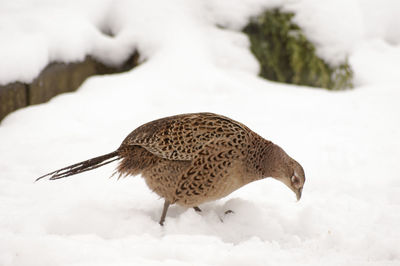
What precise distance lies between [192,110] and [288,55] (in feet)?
7.23

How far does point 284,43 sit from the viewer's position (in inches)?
251

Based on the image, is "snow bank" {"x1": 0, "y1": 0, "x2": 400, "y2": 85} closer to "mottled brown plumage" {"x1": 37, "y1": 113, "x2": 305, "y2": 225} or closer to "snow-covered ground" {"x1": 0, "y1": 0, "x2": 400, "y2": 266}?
"snow-covered ground" {"x1": 0, "y1": 0, "x2": 400, "y2": 266}

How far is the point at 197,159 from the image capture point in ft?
9.39

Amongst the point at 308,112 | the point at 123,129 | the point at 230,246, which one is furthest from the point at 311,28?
the point at 230,246

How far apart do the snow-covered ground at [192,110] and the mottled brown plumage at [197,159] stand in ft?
0.78

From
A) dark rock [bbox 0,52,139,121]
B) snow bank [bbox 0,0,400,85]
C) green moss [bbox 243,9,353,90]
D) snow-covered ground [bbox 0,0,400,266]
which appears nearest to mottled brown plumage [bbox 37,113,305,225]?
snow-covered ground [bbox 0,0,400,266]

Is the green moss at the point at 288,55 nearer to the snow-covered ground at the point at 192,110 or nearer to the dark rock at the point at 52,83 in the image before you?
the snow-covered ground at the point at 192,110

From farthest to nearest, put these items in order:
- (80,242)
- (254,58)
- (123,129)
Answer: (254,58) → (123,129) → (80,242)

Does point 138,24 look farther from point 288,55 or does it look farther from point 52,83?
point 288,55

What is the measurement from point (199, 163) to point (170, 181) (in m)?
0.24

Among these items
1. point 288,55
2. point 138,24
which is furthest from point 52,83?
point 288,55

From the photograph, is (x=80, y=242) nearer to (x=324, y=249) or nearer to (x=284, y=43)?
(x=324, y=249)

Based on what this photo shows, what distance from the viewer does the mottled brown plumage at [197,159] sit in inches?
113

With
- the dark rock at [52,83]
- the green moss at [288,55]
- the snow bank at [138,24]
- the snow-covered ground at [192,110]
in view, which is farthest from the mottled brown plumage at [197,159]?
the green moss at [288,55]
